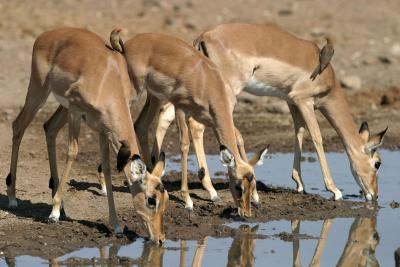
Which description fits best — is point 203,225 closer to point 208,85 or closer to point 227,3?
point 208,85

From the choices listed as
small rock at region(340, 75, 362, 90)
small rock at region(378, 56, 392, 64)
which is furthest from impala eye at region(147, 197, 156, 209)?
small rock at region(378, 56, 392, 64)

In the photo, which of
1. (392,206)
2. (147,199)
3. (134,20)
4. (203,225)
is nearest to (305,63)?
(392,206)

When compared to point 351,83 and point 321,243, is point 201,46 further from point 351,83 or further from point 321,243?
point 351,83

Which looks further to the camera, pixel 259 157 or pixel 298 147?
pixel 298 147

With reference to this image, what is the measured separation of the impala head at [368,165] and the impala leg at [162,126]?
2.16m

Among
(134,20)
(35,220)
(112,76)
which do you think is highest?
(134,20)

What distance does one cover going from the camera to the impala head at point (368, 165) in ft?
39.9

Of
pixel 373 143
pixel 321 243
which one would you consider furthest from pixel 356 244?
pixel 373 143

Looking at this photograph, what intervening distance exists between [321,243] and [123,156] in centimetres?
205

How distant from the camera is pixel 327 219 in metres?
11.0

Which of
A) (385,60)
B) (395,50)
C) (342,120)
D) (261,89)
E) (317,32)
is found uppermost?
(317,32)

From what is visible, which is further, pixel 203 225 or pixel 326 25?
pixel 326 25

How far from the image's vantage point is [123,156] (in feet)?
30.7

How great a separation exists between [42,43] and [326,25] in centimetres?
1342
